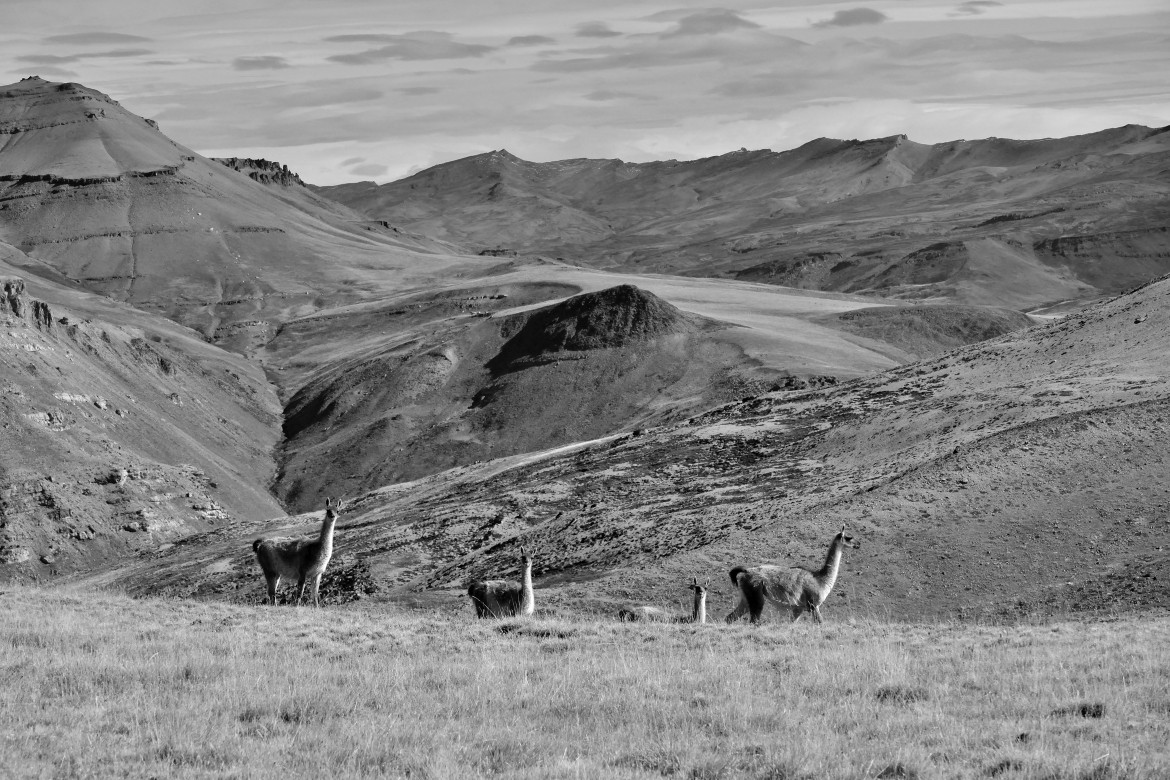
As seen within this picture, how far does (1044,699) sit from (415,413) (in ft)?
371

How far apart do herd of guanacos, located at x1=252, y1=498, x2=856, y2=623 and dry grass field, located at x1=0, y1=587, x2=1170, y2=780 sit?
8.08 feet

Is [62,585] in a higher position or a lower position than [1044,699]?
lower

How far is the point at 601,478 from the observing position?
51438 millimetres

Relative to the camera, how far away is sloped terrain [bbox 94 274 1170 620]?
31.7m

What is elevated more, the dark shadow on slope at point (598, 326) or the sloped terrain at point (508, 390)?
the dark shadow on slope at point (598, 326)

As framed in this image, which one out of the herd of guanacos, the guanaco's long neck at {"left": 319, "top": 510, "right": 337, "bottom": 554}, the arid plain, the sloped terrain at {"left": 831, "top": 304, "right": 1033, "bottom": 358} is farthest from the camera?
the sloped terrain at {"left": 831, "top": 304, "right": 1033, "bottom": 358}

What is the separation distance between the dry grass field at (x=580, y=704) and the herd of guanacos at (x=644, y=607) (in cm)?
246

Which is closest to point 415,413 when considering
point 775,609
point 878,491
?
point 878,491

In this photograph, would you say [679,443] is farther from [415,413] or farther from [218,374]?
[218,374]

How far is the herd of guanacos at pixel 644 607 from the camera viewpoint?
22.4 meters

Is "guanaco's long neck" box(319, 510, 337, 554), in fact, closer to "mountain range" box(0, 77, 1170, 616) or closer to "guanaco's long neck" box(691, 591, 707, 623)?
"guanaco's long neck" box(691, 591, 707, 623)

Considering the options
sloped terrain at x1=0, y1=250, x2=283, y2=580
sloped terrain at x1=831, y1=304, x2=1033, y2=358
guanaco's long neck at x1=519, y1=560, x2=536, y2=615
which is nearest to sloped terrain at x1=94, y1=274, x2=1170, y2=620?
guanaco's long neck at x1=519, y1=560, x2=536, y2=615

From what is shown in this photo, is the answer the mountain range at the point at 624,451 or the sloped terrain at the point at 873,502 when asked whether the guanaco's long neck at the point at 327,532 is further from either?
the mountain range at the point at 624,451

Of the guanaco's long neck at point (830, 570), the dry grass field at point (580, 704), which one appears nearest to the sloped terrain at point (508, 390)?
the guanaco's long neck at point (830, 570)
